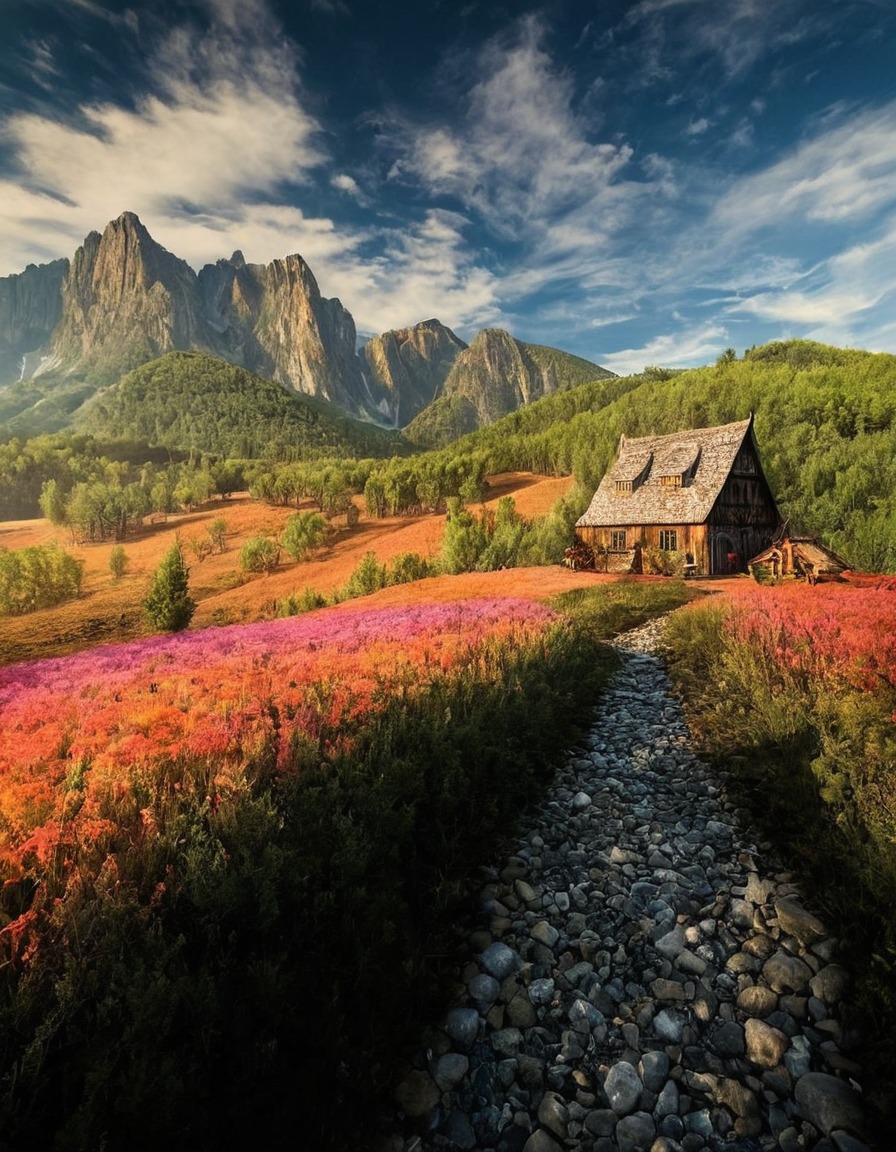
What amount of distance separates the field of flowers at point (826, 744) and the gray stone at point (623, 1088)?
148 centimetres

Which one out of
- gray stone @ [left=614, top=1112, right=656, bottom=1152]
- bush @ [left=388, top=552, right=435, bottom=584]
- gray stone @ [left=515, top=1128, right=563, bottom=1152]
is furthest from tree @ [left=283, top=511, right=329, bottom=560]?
gray stone @ [left=614, top=1112, right=656, bottom=1152]

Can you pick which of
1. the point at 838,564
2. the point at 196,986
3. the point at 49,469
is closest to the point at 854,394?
the point at 838,564

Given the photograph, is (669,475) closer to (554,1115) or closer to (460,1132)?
(554,1115)

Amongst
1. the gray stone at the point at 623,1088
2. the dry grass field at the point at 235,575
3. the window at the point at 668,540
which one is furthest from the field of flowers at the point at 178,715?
the window at the point at 668,540

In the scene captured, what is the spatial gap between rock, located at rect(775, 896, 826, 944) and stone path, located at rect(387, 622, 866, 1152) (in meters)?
0.02

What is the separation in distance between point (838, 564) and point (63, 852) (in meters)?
31.6

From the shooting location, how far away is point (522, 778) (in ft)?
23.4

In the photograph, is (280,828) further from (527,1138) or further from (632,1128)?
(632,1128)

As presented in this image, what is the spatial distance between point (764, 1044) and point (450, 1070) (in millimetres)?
2339

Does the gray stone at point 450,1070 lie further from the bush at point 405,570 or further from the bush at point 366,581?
the bush at point 405,570

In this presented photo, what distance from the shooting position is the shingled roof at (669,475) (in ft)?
119

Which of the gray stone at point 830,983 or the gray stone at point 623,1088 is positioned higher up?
the gray stone at point 830,983

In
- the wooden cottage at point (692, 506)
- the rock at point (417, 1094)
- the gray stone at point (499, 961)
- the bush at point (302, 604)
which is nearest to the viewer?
the rock at point (417, 1094)

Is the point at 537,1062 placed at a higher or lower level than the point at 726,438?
lower
